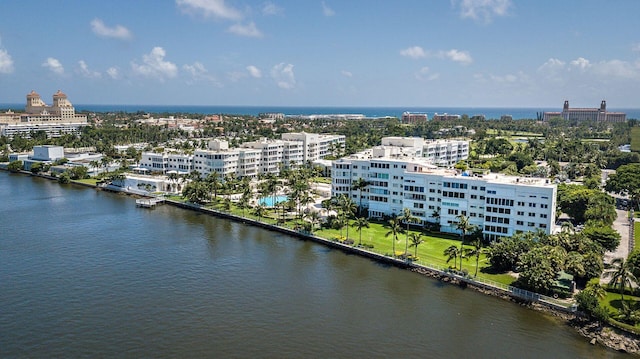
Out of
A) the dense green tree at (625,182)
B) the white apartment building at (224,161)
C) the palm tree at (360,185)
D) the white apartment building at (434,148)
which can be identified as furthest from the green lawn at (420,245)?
the dense green tree at (625,182)

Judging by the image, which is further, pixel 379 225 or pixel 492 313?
pixel 379 225

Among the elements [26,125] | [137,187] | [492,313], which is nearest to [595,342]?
[492,313]

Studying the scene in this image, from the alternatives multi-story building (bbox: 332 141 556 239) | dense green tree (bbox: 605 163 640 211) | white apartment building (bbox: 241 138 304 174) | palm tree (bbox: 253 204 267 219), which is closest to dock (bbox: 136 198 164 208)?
palm tree (bbox: 253 204 267 219)

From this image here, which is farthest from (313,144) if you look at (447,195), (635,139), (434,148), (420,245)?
(635,139)

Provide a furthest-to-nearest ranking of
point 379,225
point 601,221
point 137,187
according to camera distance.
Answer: point 137,187 < point 379,225 < point 601,221

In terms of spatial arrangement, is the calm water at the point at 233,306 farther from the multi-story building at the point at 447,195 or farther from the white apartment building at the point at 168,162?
the white apartment building at the point at 168,162

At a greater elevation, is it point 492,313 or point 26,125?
point 26,125

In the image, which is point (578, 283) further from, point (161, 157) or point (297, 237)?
point (161, 157)
